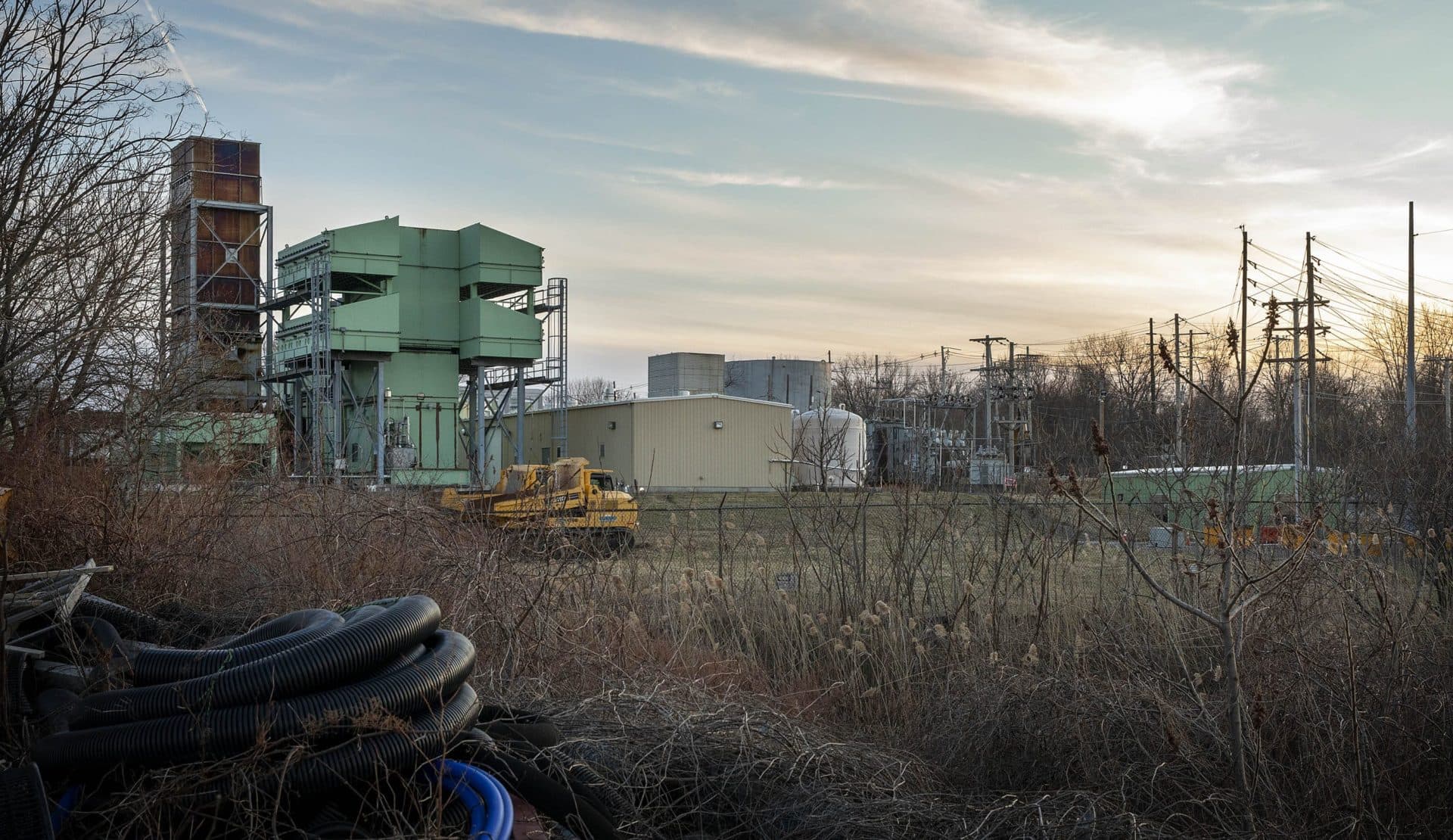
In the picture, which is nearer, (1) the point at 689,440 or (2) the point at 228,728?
(2) the point at 228,728

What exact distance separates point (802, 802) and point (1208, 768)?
76.1 inches

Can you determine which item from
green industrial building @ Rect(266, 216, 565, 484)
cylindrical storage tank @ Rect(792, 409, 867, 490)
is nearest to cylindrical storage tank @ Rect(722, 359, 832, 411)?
cylindrical storage tank @ Rect(792, 409, 867, 490)

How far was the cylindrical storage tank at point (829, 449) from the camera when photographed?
9.85m

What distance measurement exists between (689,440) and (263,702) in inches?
1521

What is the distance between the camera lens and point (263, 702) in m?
4.36

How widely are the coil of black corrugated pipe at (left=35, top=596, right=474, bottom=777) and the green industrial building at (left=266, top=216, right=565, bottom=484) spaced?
33.1 meters

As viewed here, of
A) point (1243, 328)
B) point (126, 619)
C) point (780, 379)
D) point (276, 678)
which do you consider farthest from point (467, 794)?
point (780, 379)

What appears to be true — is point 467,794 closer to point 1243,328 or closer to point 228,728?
point 228,728

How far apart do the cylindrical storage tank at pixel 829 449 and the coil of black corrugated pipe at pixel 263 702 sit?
4.59 m

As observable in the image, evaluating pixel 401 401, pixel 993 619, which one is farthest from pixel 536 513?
pixel 401 401

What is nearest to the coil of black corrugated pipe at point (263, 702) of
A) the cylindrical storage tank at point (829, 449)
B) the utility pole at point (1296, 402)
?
the cylindrical storage tank at point (829, 449)

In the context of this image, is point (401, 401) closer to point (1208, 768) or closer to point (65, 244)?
point (65, 244)

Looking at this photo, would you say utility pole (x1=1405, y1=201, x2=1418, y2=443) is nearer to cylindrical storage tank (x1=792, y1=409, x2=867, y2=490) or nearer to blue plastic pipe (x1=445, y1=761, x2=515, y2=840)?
cylindrical storage tank (x1=792, y1=409, x2=867, y2=490)

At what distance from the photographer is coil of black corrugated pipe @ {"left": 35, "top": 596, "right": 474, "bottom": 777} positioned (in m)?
4.21
